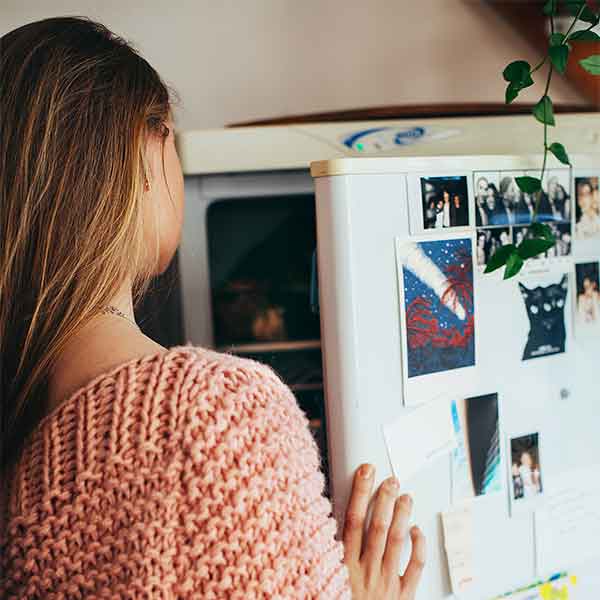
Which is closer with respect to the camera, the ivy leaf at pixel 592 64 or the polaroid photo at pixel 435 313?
the polaroid photo at pixel 435 313

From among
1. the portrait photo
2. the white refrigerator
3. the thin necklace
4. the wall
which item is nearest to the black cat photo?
the white refrigerator

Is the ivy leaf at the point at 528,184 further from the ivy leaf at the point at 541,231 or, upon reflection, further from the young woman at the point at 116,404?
the young woman at the point at 116,404

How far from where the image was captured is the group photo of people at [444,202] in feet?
2.59

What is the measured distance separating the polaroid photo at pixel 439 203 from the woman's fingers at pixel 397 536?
→ 29cm

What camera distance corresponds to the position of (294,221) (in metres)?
1.53

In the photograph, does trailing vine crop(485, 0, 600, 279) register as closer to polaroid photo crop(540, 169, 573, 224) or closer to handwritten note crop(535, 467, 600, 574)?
polaroid photo crop(540, 169, 573, 224)

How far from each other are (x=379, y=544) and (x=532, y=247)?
37 cm

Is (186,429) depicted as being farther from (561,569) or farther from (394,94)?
(394,94)

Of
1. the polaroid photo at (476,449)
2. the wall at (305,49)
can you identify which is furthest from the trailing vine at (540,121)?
the wall at (305,49)

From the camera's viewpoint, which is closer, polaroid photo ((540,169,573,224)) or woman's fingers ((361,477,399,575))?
woman's fingers ((361,477,399,575))

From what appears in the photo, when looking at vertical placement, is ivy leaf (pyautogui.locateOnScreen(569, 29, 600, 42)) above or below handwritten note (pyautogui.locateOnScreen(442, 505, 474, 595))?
above

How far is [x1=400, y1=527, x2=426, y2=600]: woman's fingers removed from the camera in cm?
77

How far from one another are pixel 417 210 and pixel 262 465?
1.15 ft

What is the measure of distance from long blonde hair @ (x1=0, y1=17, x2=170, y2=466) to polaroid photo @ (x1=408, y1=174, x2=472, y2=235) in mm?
291
